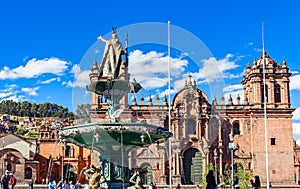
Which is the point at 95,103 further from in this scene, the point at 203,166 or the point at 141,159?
the point at 203,166

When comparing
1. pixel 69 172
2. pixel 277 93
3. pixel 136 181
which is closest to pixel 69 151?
pixel 69 172

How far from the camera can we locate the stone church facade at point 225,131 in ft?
154

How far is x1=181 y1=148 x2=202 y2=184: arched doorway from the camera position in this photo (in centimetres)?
4712

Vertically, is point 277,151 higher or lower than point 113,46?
lower

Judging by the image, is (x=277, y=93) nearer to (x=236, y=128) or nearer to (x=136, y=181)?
(x=236, y=128)

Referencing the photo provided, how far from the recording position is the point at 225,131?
160 feet

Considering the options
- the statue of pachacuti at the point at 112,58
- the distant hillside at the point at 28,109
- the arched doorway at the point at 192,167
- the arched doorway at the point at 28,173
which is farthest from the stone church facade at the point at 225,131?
the distant hillside at the point at 28,109

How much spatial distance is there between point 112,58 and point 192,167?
32.8 metres

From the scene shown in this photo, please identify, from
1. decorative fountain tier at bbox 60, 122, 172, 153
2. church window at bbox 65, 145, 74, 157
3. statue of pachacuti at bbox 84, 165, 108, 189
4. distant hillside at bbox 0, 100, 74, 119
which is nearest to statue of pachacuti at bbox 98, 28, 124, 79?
decorative fountain tier at bbox 60, 122, 172, 153

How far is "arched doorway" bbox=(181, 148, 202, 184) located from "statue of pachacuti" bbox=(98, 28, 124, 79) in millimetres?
32133

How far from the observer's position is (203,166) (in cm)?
4647

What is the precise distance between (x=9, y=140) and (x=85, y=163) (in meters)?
8.60

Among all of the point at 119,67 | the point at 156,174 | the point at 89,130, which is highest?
the point at 119,67

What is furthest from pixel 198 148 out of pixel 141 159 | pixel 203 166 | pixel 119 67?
pixel 119 67
